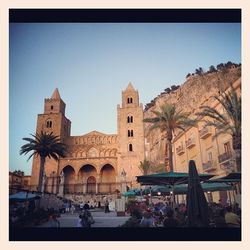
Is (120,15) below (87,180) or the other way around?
the other way around

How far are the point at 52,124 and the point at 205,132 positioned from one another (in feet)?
110

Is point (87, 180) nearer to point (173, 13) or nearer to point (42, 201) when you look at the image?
point (42, 201)

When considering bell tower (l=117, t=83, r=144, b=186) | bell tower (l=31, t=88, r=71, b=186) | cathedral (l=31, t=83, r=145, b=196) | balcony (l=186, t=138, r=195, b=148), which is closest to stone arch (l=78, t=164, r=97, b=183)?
cathedral (l=31, t=83, r=145, b=196)

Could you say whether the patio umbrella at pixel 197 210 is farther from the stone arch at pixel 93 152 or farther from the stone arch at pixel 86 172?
the stone arch at pixel 93 152

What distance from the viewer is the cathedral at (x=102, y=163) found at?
4119cm

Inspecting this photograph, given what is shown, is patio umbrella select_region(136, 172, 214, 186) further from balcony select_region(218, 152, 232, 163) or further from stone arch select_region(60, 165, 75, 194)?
stone arch select_region(60, 165, 75, 194)

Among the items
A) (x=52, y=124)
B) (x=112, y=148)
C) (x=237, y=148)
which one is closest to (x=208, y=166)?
(x=237, y=148)

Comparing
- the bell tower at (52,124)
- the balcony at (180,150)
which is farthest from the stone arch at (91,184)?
the balcony at (180,150)

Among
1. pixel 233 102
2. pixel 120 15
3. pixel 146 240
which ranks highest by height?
pixel 120 15

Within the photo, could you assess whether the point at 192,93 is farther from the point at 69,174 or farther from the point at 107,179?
the point at 69,174

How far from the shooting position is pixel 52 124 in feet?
159

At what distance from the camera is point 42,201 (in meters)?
17.8
